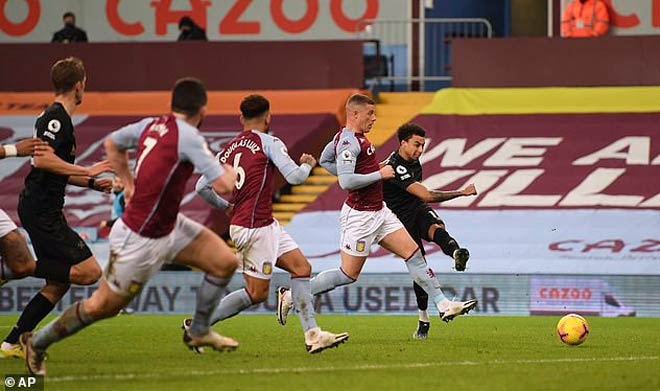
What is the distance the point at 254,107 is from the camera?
10.4m

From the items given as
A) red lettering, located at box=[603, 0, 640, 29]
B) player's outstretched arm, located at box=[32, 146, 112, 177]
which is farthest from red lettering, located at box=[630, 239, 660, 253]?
player's outstretched arm, located at box=[32, 146, 112, 177]

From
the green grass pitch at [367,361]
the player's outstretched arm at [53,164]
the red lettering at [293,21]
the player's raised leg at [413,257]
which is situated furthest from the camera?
the red lettering at [293,21]

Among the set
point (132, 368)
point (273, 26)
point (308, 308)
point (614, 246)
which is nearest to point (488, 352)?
point (308, 308)

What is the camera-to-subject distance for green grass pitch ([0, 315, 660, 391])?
8539 millimetres

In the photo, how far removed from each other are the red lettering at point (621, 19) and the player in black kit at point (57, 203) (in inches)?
658

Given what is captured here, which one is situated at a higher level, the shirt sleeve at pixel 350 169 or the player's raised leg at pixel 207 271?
the shirt sleeve at pixel 350 169

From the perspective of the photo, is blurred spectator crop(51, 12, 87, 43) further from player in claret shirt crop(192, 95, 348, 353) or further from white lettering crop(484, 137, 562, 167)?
player in claret shirt crop(192, 95, 348, 353)

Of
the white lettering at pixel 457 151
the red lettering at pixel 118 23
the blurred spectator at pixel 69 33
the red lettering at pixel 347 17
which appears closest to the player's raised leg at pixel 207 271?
the white lettering at pixel 457 151

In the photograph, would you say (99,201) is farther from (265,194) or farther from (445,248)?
(265,194)

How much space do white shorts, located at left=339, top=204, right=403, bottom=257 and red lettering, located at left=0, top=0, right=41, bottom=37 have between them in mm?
17241

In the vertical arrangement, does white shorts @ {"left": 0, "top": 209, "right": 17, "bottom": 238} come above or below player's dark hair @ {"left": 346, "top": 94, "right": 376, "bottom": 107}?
below

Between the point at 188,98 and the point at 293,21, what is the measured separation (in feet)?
59.7

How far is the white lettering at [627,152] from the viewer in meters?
21.6

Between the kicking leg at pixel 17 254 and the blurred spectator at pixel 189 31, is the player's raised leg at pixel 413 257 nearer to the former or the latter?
the kicking leg at pixel 17 254
